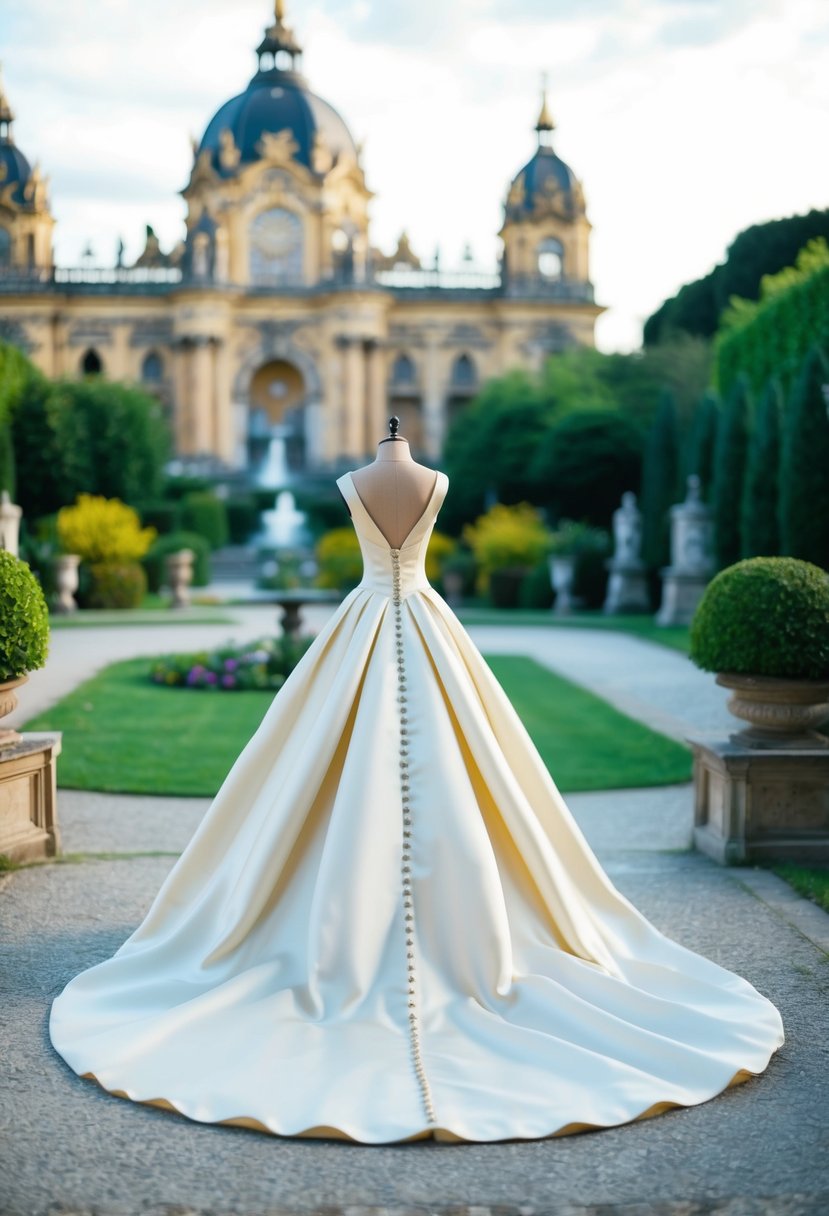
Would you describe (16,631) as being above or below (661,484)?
below

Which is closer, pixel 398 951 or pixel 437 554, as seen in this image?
pixel 398 951

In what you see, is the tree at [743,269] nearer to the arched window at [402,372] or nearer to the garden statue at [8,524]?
the arched window at [402,372]

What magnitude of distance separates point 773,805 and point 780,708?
406mm

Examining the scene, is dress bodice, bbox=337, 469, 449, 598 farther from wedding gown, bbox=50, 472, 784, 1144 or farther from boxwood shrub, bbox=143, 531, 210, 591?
boxwood shrub, bbox=143, 531, 210, 591

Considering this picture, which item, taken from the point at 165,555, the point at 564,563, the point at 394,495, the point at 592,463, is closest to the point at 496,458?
the point at 592,463

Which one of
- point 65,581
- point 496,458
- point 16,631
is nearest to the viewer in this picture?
point 16,631

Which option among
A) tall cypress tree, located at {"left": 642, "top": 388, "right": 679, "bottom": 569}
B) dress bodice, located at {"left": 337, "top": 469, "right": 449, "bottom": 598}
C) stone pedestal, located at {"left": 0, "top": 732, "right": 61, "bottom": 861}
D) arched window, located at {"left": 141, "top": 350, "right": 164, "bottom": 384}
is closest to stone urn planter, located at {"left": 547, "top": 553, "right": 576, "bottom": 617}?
tall cypress tree, located at {"left": 642, "top": 388, "right": 679, "bottom": 569}

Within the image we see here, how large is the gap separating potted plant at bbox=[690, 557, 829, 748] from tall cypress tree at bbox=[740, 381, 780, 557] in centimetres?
1235

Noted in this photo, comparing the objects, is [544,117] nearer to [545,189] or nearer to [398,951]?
[545,189]

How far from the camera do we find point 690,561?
21.3 m

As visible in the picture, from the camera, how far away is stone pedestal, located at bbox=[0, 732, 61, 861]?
5.52m

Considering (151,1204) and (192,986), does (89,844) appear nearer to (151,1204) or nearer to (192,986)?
(192,986)

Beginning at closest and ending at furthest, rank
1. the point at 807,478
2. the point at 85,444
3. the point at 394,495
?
1. the point at 394,495
2. the point at 807,478
3. the point at 85,444

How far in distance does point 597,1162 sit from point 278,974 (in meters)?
1.06
